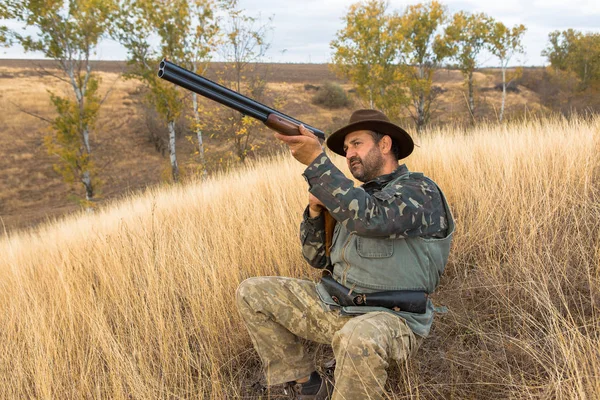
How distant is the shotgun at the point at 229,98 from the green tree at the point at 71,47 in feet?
39.0

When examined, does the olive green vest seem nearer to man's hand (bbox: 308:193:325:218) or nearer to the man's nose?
man's hand (bbox: 308:193:325:218)

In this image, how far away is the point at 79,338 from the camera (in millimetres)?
2523

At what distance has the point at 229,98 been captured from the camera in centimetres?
201

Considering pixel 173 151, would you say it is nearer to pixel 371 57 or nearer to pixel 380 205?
pixel 371 57

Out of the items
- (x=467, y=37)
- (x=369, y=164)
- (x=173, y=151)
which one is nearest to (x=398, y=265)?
(x=369, y=164)

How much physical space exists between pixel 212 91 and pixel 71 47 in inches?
555

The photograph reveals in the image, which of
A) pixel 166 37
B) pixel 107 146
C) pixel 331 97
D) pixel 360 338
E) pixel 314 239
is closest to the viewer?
pixel 360 338

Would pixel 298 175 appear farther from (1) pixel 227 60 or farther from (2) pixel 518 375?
(1) pixel 227 60

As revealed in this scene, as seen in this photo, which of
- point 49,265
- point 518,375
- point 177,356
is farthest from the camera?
point 49,265

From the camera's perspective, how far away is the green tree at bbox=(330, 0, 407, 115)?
53.6 ft

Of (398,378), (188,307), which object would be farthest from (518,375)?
(188,307)

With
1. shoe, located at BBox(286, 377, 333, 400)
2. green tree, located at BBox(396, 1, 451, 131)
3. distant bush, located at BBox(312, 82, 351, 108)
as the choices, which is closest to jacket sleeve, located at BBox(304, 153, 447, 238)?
shoe, located at BBox(286, 377, 333, 400)

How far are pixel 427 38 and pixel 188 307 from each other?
20676mm

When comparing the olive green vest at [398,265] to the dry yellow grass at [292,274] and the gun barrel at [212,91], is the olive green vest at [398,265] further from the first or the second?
the gun barrel at [212,91]
